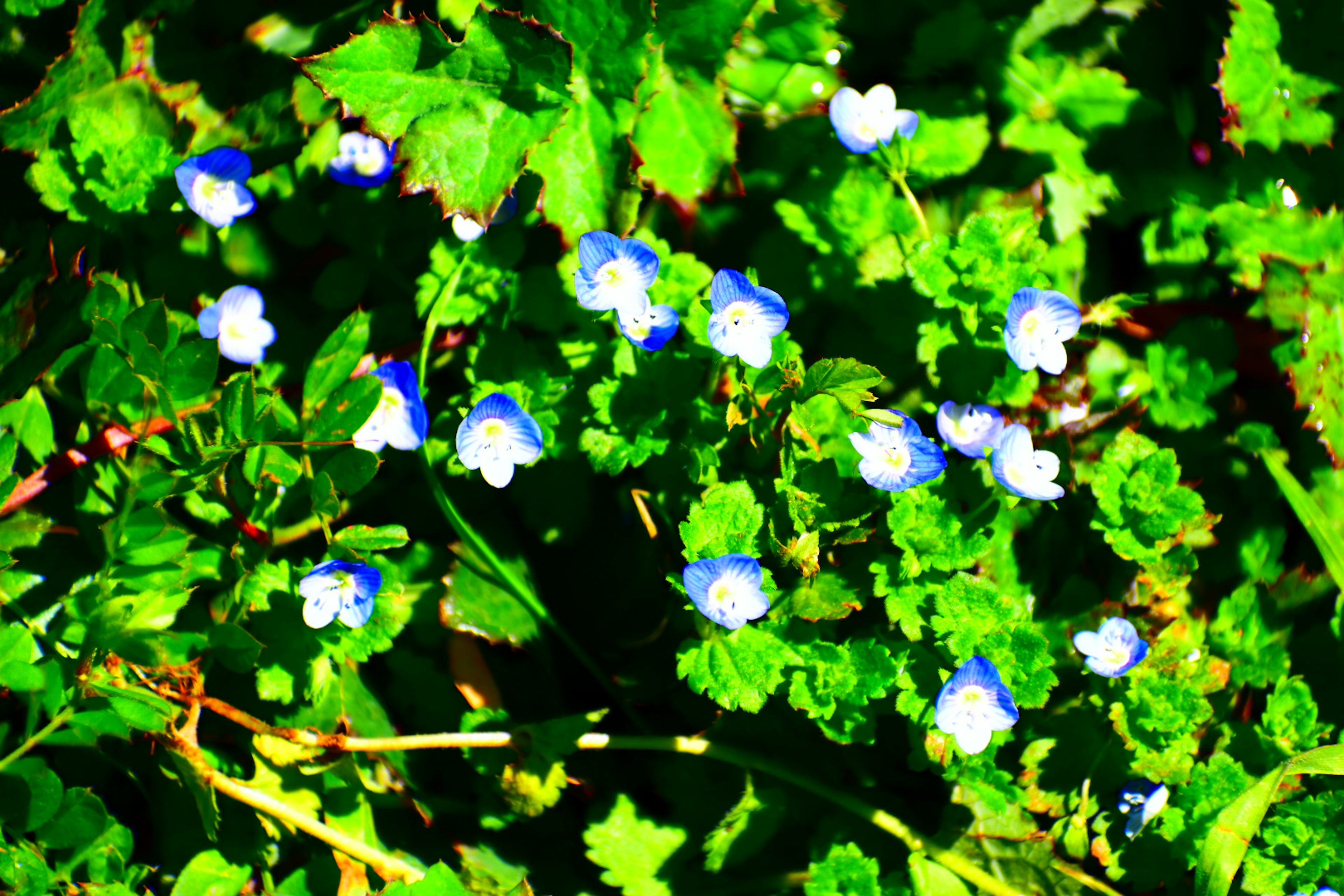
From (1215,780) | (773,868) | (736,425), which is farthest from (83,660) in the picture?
(1215,780)

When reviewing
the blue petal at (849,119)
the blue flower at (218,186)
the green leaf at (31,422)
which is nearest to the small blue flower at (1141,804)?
the blue petal at (849,119)

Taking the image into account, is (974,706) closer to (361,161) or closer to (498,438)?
(498,438)

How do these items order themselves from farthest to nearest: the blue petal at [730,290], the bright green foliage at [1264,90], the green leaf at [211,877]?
the bright green foliage at [1264,90], the green leaf at [211,877], the blue petal at [730,290]

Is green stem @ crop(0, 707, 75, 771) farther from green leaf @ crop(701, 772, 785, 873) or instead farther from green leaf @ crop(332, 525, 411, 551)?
green leaf @ crop(701, 772, 785, 873)

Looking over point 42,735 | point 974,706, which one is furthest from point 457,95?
point 974,706

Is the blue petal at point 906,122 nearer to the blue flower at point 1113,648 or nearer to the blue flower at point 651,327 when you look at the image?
the blue flower at point 651,327
